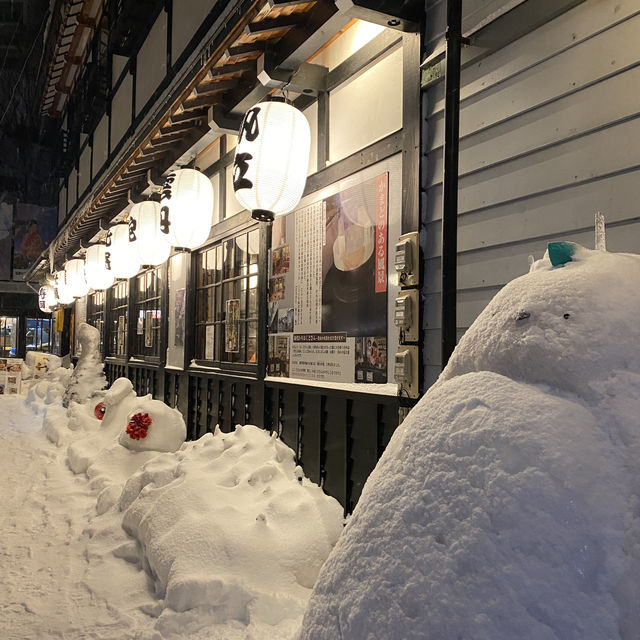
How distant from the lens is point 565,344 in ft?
4.79

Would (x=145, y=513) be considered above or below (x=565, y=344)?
below

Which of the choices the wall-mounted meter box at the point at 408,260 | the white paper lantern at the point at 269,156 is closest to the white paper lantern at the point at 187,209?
the white paper lantern at the point at 269,156

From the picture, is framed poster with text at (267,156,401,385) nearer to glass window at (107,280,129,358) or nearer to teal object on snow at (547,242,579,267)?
teal object on snow at (547,242,579,267)

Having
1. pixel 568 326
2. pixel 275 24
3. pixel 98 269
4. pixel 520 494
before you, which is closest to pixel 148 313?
pixel 98 269

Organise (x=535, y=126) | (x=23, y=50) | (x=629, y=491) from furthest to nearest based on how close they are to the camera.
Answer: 1. (x=23, y=50)
2. (x=535, y=126)
3. (x=629, y=491)

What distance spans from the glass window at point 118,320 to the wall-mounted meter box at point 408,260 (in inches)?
404

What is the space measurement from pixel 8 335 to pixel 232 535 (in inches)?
1114

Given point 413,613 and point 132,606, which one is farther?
point 132,606

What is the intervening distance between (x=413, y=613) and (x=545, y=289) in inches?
37.0

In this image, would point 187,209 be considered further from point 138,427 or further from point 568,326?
point 568,326

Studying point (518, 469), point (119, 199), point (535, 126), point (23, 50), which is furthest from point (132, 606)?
point (23, 50)

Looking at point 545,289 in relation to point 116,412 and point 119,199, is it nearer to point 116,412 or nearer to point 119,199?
point 116,412

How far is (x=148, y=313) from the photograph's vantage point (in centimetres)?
1177

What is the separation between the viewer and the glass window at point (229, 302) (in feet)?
23.9
